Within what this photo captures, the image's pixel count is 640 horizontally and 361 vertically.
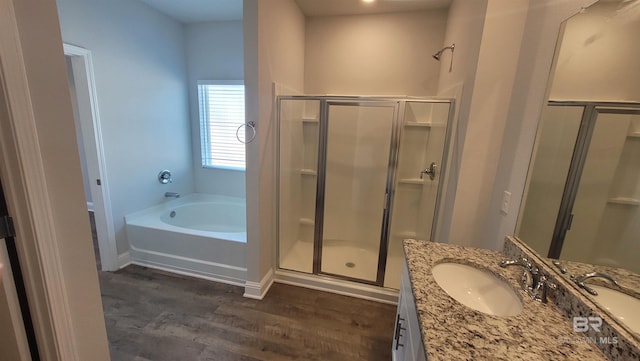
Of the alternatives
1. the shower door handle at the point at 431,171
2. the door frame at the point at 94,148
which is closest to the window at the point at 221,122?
the door frame at the point at 94,148

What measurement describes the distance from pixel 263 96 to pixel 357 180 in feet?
4.98

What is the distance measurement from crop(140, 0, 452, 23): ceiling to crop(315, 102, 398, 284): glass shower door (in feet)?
3.39

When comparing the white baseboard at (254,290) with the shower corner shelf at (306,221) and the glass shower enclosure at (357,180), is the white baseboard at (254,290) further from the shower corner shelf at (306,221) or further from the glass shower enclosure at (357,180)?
the shower corner shelf at (306,221)

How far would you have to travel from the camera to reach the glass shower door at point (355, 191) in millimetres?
2529

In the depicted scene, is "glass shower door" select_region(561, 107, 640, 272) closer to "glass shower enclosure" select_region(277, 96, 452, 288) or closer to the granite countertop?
the granite countertop

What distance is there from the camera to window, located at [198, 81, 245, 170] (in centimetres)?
336

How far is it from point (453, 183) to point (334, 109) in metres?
1.30

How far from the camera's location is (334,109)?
243 cm

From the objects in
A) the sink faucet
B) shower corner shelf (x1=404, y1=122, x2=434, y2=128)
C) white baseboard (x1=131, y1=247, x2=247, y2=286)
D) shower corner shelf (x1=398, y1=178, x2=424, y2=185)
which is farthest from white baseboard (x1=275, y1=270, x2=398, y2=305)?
shower corner shelf (x1=404, y1=122, x2=434, y2=128)

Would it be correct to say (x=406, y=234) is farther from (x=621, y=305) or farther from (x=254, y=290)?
(x=621, y=305)

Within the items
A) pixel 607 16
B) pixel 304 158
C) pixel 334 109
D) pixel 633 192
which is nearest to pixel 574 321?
pixel 633 192

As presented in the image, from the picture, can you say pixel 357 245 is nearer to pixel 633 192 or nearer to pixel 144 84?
pixel 633 192

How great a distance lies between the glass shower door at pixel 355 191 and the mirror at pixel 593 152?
133 cm

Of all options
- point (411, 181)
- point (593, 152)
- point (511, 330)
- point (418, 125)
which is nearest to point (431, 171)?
point (411, 181)
